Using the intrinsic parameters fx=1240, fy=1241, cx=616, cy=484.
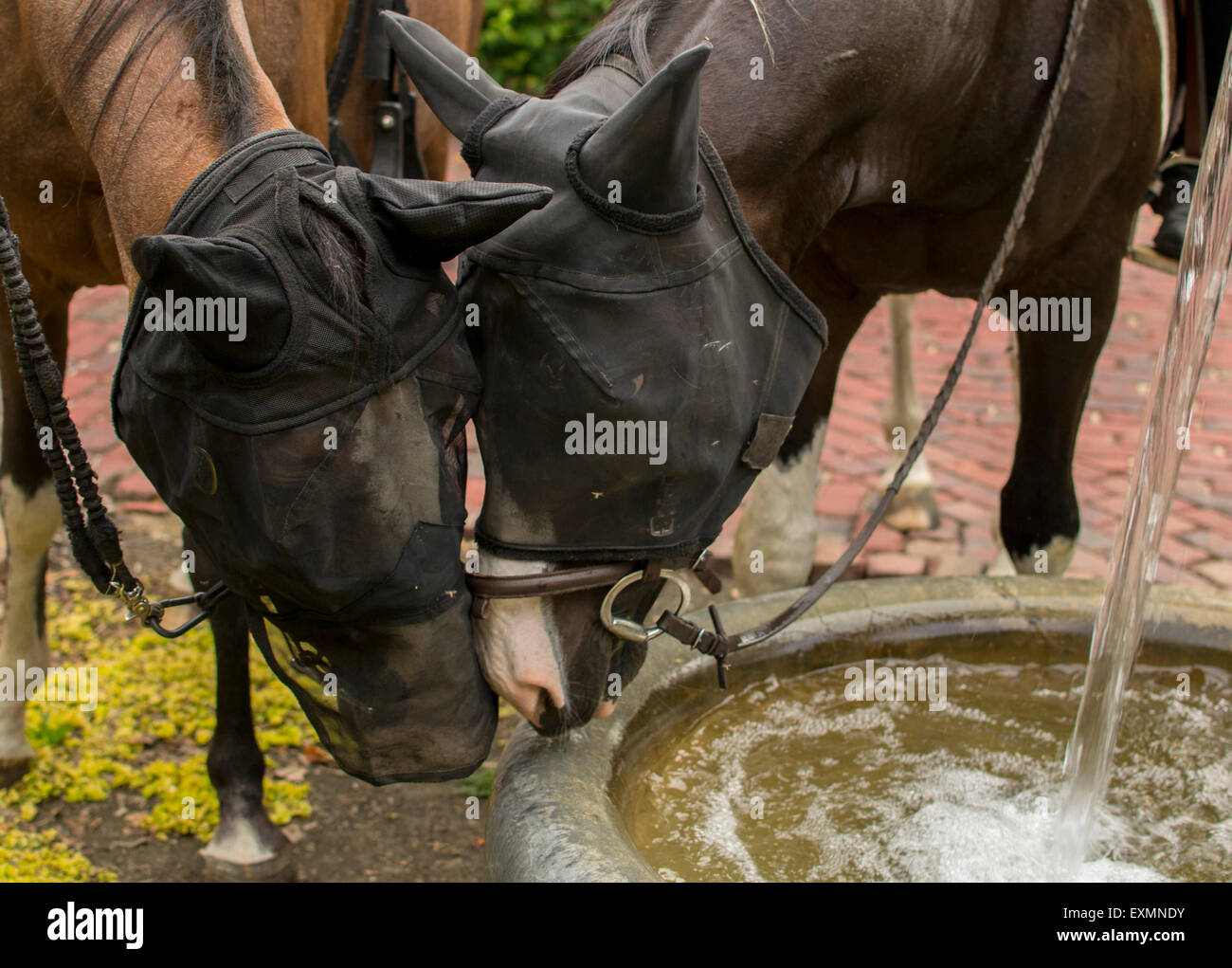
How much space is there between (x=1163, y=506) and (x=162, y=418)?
208cm

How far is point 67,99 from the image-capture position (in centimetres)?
214

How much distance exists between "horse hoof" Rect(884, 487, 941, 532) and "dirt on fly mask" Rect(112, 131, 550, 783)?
3.39 meters

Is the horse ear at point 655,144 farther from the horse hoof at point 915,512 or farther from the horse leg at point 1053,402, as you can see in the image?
the horse hoof at point 915,512

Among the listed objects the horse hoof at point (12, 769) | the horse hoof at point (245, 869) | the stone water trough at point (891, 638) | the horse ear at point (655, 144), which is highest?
the horse ear at point (655, 144)

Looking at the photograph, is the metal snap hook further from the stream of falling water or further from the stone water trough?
the stream of falling water

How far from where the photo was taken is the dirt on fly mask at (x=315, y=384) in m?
1.58

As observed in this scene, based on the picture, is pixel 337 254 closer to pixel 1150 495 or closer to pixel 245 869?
pixel 1150 495

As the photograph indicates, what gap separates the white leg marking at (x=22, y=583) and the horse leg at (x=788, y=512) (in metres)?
1.97

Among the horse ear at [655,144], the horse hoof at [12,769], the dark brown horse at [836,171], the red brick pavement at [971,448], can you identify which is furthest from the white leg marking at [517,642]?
the red brick pavement at [971,448]

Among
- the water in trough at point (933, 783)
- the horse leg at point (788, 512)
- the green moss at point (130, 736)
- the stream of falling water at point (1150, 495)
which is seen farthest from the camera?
the horse leg at point (788, 512)

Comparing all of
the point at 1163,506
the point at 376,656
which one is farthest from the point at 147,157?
the point at 1163,506

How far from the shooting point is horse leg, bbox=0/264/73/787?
3.29m

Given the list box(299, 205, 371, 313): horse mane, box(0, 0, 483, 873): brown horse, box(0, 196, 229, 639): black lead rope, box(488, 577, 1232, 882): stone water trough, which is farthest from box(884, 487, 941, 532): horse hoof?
box(299, 205, 371, 313): horse mane
